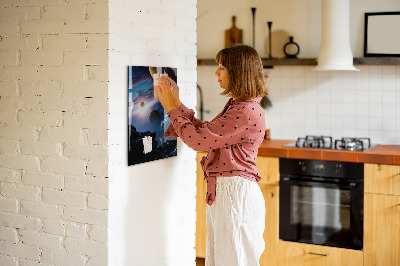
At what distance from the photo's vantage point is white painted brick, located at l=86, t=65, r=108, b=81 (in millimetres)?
2479

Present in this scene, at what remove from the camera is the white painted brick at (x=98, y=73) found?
248cm

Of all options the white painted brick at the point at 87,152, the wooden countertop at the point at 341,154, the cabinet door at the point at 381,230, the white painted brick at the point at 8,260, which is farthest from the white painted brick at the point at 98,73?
the cabinet door at the point at 381,230

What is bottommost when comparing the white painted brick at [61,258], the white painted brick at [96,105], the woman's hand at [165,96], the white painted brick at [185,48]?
the white painted brick at [61,258]

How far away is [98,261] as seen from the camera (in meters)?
2.57

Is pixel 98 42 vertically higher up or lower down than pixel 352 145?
higher up

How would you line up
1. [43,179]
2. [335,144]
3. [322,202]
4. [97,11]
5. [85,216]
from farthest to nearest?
1. [335,144]
2. [322,202]
3. [43,179]
4. [85,216]
5. [97,11]

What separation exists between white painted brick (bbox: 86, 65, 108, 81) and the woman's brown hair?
0.54 m

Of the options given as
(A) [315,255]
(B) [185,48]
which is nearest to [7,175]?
(B) [185,48]

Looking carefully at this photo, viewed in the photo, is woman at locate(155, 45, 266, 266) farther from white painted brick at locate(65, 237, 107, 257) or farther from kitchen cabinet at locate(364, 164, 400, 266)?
kitchen cabinet at locate(364, 164, 400, 266)

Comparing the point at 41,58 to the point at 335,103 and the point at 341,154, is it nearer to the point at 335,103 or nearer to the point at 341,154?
the point at 341,154

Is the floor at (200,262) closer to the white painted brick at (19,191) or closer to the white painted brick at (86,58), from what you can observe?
the white painted brick at (19,191)

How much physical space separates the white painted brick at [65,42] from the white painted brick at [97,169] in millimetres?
514

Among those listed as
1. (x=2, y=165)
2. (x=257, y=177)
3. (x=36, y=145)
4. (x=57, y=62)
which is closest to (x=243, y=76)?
(x=257, y=177)

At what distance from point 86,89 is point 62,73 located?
15cm
